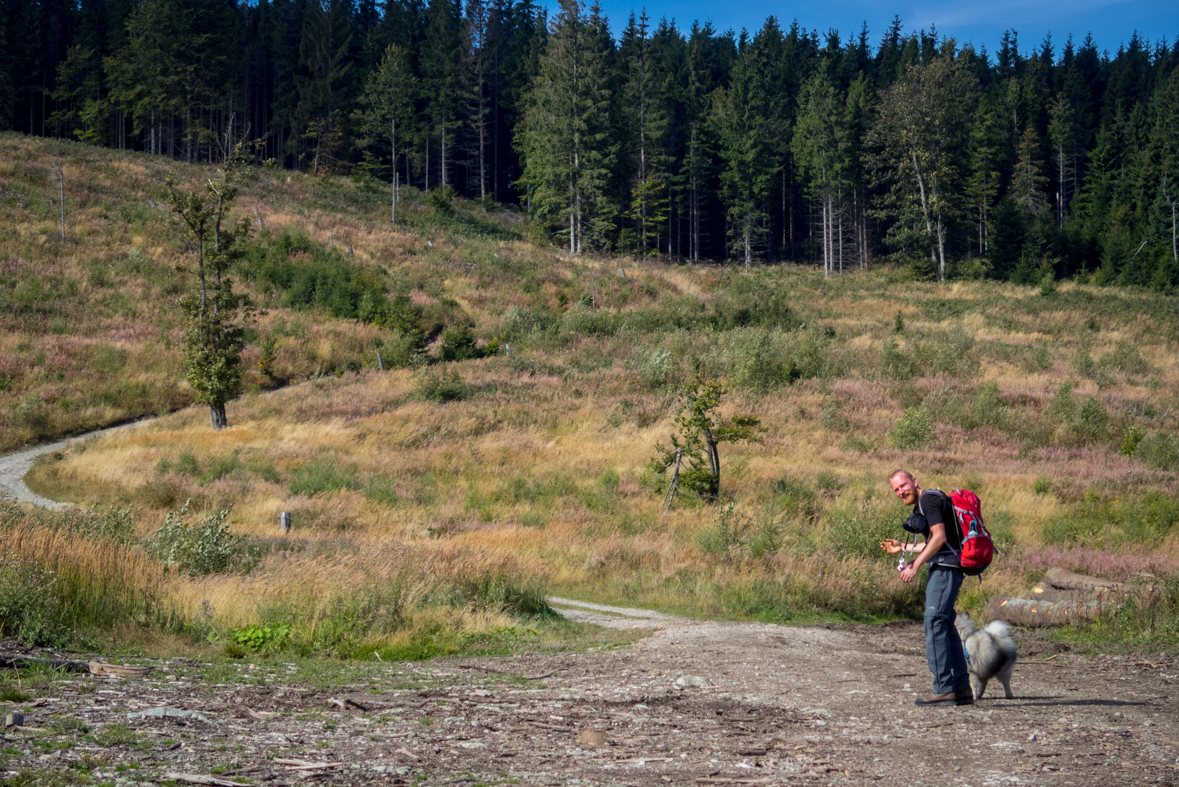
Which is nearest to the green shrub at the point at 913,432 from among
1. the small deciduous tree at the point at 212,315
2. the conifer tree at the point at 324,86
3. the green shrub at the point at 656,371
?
Result: the green shrub at the point at 656,371

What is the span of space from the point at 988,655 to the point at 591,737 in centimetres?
322

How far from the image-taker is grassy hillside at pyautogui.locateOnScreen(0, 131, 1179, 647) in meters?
13.4

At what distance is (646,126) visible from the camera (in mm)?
70625

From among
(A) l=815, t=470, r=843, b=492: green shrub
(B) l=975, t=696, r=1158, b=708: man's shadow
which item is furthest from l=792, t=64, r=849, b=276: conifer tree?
(B) l=975, t=696, r=1158, b=708: man's shadow

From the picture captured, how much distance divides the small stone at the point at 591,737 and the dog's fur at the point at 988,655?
3.06m

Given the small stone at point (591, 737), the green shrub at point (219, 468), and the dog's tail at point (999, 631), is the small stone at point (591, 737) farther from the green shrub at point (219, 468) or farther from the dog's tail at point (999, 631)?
the green shrub at point (219, 468)

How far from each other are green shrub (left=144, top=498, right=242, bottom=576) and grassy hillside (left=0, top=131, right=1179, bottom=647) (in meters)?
0.24

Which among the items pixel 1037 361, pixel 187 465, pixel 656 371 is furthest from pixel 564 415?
pixel 1037 361

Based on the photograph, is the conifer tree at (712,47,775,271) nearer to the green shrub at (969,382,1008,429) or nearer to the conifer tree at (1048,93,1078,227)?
the conifer tree at (1048,93,1078,227)

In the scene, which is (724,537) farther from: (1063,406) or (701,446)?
(1063,406)

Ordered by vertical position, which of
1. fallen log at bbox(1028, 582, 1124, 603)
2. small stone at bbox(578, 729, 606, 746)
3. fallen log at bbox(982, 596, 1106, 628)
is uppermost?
small stone at bbox(578, 729, 606, 746)

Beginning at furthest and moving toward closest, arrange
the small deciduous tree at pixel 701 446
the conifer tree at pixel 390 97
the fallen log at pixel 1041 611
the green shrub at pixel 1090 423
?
the conifer tree at pixel 390 97, the green shrub at pixel 1090 423, the small deciduous tree at pixel 701 446, the fallen log at pixel 1041 611

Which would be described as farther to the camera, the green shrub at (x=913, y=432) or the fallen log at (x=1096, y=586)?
the green shrub at (x=913, y=432)

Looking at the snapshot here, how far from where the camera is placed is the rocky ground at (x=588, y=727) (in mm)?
3918
